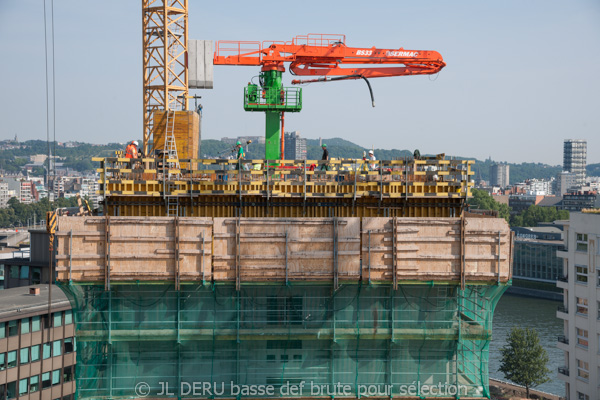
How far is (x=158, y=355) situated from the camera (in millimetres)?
26109

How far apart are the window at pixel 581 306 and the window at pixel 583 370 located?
3414mm

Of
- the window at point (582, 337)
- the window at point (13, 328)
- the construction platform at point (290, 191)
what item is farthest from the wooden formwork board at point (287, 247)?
the window at point (582, 337)

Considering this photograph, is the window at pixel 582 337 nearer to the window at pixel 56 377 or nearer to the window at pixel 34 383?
the window at pixel 56 377

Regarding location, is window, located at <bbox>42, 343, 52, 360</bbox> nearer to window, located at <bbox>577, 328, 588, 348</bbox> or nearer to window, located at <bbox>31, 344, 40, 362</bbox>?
window, located at <bbox>31, 344, 40, 362</bbox>

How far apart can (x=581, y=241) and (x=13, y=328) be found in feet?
130

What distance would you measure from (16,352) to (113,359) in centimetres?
2432

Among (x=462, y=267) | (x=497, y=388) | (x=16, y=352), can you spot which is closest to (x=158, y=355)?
(x=462, y=267)

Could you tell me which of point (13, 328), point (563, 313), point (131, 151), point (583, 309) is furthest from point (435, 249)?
point (13, 328)

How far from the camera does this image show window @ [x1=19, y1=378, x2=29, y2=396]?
46.9 metres

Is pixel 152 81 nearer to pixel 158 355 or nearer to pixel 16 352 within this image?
pixel 16 352

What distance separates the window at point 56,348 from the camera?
49.5m

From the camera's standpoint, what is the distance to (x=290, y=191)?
28.0 metres

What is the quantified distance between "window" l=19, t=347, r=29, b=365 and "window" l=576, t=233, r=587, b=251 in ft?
129

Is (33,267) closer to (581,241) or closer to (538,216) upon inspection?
(581,241)
